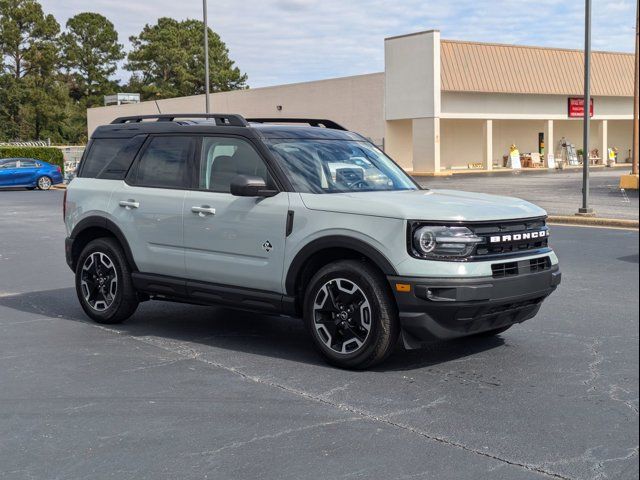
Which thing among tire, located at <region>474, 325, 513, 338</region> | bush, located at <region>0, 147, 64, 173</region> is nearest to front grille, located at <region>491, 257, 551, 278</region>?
tire, located at <region>474, 325, 513, 338</region>

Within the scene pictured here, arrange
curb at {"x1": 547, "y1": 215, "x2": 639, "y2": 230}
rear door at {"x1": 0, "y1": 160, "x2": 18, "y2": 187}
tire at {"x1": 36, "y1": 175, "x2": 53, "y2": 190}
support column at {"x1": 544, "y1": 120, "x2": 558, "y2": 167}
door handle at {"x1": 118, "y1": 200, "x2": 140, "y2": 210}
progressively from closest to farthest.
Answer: door handle at {"x1": 118, "y1": 200, "x2": 140, "y2": 210}
curb at {"x1": 547, "y1": 215, "x2": 639, "y2": 230}
rear door at {"x1": 0, "y1": 160, "x2": 18, "y2": 187}
tire at {"x1": 36, "y1": 175, "x2": 53, "y2": 190}
support column at {"x1": 544, "y1": 120, "x2": 558, "y2": 167}

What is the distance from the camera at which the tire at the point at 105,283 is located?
811 centimetres

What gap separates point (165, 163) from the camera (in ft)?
26.2

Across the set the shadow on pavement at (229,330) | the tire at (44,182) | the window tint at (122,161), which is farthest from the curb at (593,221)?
the tire at (44,182)

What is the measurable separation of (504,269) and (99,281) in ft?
13.2

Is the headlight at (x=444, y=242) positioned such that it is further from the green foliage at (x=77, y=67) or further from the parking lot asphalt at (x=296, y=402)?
the green foliage at (x=77, y=67)

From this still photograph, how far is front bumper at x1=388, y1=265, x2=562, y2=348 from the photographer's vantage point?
607 cm

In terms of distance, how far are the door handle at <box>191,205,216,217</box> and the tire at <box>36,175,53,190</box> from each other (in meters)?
32.5

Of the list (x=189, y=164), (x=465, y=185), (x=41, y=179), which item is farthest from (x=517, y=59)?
(x=189, y=164)

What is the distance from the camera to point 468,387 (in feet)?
19.9

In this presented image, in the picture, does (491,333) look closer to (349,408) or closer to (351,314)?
(351,314)

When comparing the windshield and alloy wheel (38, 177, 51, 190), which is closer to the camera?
the windshield

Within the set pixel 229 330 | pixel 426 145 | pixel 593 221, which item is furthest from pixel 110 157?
pixel 426 145

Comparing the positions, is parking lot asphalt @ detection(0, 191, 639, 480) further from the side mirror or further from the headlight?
the side mirror
